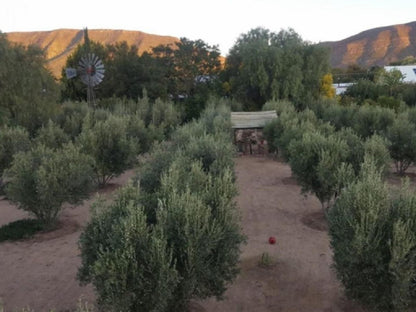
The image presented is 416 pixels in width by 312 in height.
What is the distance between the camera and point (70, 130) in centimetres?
2630

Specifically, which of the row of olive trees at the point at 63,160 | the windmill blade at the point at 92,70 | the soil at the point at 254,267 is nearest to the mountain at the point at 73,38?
the windmill blade at the point at 92,70

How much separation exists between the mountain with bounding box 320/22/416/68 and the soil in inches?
5056

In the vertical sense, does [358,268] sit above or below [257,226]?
above

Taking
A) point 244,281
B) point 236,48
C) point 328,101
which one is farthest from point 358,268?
point 236,48

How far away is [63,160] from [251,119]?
17.2m

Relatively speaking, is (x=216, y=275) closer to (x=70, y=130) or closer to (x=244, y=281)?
(x=244, y=281)

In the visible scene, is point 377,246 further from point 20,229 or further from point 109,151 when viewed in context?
point 109,151

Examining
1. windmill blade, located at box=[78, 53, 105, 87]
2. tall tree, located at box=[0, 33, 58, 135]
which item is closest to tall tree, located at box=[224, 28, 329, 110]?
windmill blade, located at box=[78, 53, 105, 87]

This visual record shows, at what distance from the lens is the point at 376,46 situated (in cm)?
14712

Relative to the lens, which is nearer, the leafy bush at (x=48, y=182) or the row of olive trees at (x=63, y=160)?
the leafy bush at (x=48, y=182)

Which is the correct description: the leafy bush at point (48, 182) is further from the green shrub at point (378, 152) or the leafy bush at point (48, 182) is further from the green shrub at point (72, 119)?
the green shrub at point (72, 119)

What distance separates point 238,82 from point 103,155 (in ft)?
87.6

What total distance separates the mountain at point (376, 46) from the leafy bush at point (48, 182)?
130429 millimetres

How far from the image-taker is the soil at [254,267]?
25.0 ft
